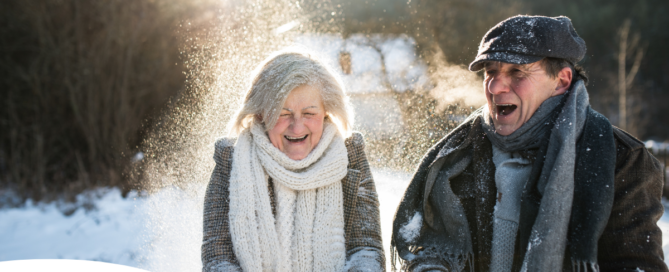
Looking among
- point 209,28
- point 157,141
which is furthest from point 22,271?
point 209,28

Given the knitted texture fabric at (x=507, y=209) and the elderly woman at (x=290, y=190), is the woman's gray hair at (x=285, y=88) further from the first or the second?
the knitted texture fabric at (x=507, y=209)

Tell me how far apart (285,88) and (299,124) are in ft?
0.67

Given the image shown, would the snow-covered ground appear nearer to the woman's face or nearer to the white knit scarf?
the white knit scarf

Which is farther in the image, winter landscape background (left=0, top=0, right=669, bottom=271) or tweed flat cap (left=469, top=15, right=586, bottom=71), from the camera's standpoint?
winter landscape background (left=0, top=0, right=669, bottom=271)

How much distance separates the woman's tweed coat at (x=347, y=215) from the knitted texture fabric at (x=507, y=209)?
23.2 inches

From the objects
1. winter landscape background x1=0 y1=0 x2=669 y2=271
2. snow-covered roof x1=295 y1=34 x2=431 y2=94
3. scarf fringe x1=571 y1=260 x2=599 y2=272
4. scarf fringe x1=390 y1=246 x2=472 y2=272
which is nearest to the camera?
scarf fringe x1=571 y1=260 x2=599 y2=272

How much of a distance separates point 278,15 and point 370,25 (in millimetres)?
1333

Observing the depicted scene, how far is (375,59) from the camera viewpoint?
5.33 meters

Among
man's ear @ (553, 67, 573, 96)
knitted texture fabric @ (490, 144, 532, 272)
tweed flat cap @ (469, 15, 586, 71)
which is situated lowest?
knitted texture fabric @ (490, 144, 532, 272)

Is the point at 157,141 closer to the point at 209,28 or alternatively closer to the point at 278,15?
the point at 209,28

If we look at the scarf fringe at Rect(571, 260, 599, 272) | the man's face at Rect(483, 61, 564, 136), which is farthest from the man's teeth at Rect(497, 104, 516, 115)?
→ the scarf fringe at Rect(571, 260, 599, 272)

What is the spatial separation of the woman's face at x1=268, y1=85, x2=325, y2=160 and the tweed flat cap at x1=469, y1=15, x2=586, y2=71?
0.89 meters

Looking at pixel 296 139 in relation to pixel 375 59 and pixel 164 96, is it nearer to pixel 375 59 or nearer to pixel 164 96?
pixel 375 59

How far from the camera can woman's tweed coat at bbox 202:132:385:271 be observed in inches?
79.6
